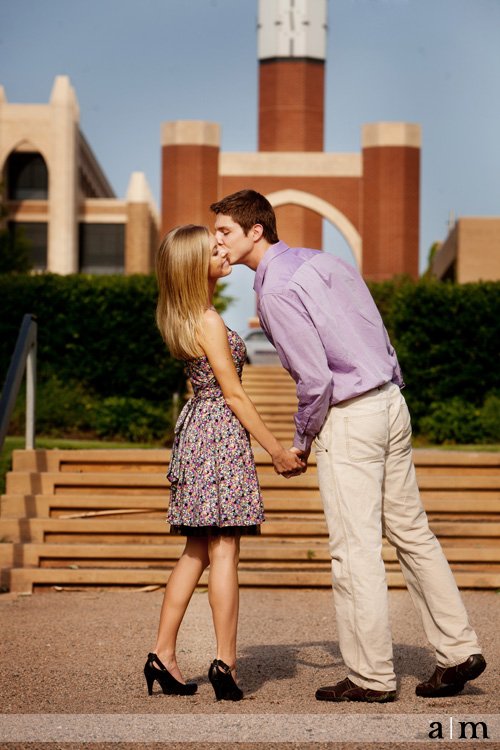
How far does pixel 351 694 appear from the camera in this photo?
4.18 m

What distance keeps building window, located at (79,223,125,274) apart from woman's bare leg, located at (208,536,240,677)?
46017mm

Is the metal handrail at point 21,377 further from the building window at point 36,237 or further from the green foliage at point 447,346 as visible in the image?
the building window at point 36,237

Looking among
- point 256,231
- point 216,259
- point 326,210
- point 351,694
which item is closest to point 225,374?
point 216,259

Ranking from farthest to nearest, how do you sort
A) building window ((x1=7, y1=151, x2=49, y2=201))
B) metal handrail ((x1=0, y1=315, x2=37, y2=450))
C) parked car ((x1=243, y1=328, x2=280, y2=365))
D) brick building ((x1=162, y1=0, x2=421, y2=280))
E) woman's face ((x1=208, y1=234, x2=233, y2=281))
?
building window ((x1=7, y1=151, x2=49, y2=201))
brick building ((x1=162, y1=0, x2=421, y2=280))
parked car ((x1=243, y1=328, x2=280, y2=365))
metal handrail ((x1=0, y1=315, x2=37, y2=450))
woman's face ((x1=208, y1=234, x2=233, y2=281))

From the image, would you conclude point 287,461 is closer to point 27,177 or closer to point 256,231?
point 256,231

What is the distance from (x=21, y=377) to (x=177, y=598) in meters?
4.63

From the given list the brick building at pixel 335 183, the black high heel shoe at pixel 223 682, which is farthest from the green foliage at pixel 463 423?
the brick building at pixel 335 183

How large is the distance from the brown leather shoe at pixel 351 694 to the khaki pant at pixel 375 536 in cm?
2

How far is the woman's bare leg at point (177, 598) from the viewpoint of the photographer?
439 cm

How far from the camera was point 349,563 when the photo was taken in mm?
4211

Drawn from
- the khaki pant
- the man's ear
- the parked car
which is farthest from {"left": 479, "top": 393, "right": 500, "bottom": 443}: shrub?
the man's ear

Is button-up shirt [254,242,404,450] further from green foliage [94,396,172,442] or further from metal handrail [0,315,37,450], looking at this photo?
green foliage [94,396,172,442]

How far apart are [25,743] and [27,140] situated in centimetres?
4657

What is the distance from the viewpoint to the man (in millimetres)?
4188
